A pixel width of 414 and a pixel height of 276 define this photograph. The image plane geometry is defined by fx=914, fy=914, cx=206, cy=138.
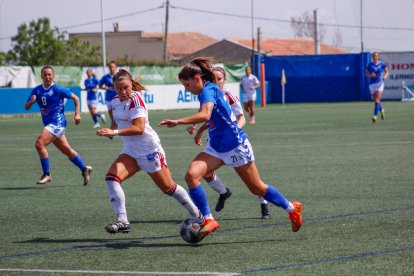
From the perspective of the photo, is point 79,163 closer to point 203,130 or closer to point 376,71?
point 203,130

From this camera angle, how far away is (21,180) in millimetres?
15906

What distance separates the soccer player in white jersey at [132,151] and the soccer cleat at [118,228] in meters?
0.09

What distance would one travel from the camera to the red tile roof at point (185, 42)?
12262 cm

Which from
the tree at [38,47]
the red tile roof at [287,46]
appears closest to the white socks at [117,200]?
the tree at [38,47]

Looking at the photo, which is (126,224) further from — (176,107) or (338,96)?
(338,96)

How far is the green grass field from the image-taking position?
7941 mm

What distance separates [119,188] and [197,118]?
4.66ft

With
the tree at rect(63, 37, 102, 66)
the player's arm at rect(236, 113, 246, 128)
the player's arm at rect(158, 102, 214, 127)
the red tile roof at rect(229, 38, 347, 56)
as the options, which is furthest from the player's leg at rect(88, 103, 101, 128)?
the red tile roof at rect(229, 38, 347, 56)

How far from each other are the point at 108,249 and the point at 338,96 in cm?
5011

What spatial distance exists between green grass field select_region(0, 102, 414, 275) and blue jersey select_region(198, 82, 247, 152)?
0.97m

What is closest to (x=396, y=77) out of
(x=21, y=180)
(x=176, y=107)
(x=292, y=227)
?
(x=176, y=107)

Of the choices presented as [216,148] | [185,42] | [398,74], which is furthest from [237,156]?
[185,42]

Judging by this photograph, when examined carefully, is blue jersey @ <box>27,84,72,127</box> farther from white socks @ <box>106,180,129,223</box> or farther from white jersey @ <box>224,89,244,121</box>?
white socks @ <box>106,180,129,223</box>

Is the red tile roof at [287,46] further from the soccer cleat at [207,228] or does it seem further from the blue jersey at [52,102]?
the soccer cleat at [207,228]
